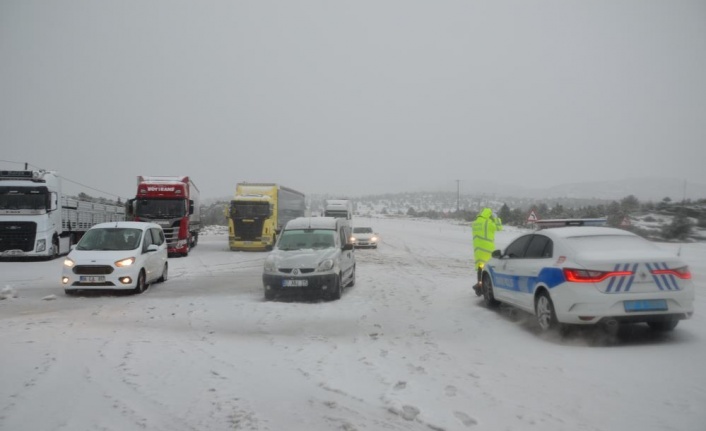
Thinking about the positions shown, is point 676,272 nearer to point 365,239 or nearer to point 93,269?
point 93,269

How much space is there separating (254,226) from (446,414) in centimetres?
2477

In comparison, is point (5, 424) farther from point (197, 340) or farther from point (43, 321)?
point (43, 321)

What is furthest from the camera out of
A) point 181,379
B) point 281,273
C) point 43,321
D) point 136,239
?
point 136,239

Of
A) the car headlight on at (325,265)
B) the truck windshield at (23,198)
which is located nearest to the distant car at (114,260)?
the car headlight on at (325,265)

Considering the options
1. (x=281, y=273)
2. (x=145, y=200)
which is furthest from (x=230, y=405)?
(x=145, y=200)

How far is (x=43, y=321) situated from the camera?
8891mm

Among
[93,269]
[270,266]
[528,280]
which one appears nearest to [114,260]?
[93,269]

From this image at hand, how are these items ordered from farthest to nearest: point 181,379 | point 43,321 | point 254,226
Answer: point 254,226 < point 43,321 < point 181,379

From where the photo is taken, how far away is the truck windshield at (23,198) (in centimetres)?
2102

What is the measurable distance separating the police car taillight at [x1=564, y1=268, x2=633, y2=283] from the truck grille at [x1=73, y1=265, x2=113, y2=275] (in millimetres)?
9800

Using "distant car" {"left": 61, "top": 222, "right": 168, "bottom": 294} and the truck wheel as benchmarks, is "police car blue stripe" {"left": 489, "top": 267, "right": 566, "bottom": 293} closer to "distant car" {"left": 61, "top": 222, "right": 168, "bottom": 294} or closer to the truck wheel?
"distant car" {"left": 61, "top": 222, "right": 168, "bottom": 294}

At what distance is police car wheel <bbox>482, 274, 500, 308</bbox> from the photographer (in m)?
10.2

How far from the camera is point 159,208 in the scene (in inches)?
961

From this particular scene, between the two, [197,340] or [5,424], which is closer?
[5,424]
